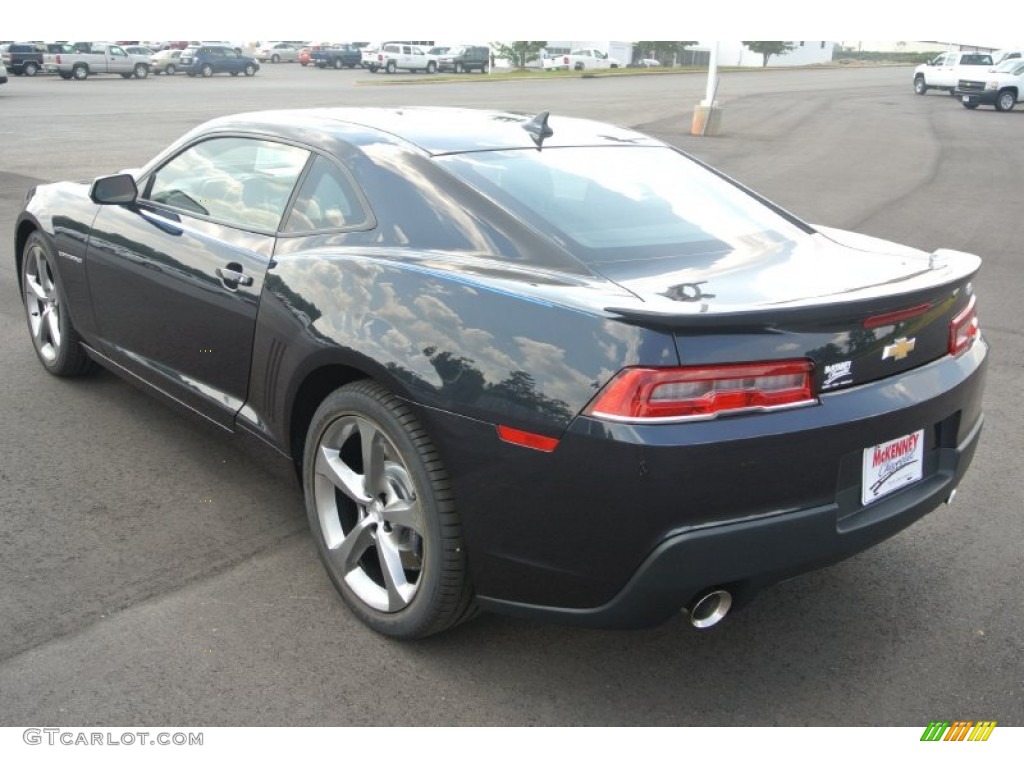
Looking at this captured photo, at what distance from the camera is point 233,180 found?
4078 mm

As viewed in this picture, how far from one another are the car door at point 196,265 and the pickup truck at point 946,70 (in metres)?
39.7

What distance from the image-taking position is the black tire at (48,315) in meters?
5.11

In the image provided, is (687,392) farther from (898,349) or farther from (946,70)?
(946,70)

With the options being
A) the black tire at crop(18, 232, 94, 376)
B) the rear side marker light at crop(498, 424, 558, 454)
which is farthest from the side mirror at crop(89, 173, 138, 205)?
the rear side marker light at crop(498, 424, 558, 454)

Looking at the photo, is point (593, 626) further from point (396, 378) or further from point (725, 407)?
point (396, 378)

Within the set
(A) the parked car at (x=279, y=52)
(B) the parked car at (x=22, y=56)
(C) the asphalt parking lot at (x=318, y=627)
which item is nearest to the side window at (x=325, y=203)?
(C) the asphalt parking lot at (x=318, y=627)

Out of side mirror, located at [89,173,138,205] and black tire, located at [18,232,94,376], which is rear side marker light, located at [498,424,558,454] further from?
black tire, located at [18,232,94,376]

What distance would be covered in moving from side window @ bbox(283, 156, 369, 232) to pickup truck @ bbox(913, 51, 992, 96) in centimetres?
4000

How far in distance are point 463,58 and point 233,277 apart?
188 feet

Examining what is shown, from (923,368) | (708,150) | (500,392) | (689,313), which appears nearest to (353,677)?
(500,392)

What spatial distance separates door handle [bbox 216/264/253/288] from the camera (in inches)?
143

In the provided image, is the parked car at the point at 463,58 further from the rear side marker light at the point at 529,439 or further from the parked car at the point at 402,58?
the rear side marker light at the point at 529,439

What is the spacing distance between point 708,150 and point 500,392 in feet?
57.0

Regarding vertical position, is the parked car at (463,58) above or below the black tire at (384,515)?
below
